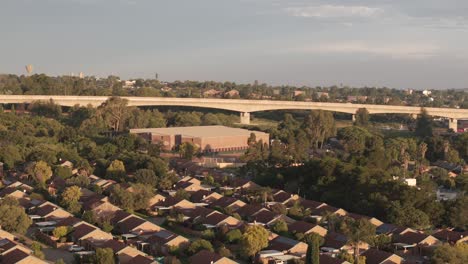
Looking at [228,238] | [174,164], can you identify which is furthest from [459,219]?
[174,164]

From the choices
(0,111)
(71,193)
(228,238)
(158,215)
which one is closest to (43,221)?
(71,193)

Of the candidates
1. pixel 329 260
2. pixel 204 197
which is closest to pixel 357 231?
pixel 329 260

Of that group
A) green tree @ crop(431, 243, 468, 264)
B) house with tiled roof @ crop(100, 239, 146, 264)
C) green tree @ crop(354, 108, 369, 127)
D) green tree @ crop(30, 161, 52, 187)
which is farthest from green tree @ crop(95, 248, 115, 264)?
green tree @ crop(354, 108, 369, 127)

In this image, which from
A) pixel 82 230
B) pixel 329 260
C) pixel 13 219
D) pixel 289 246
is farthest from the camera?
pixel 13 219

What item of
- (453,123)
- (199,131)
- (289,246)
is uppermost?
(199,131)

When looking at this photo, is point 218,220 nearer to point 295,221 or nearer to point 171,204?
point 295,221

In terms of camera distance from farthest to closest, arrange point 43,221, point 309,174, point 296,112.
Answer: point 296,112 → point 309,174 → point 43,221

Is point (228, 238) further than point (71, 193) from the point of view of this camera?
No

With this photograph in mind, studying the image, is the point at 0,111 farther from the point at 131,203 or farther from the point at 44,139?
the point at 131,203

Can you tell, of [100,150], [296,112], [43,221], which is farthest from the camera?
[296,112]
